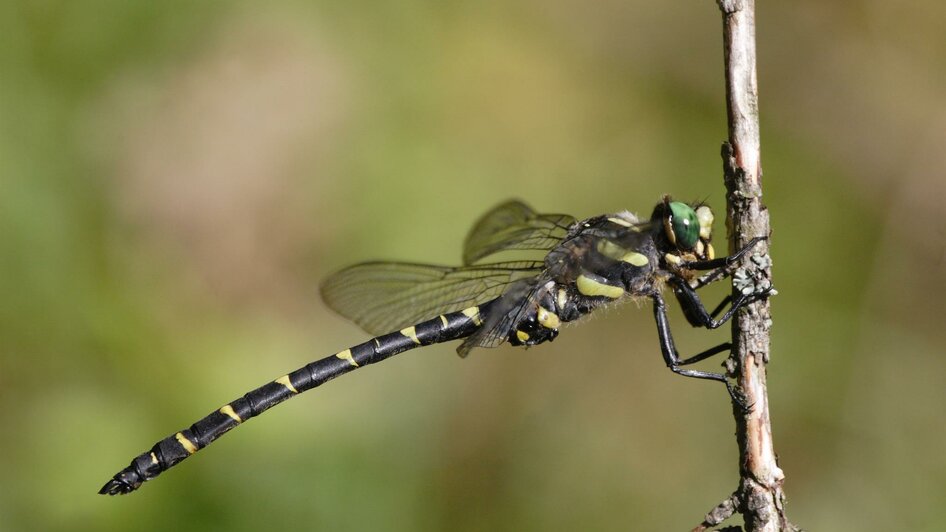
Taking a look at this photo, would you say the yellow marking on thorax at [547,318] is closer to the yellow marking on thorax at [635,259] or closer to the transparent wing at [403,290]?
the transparent wing at [403,290]

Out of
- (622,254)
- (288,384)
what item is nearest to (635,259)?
(622,254)

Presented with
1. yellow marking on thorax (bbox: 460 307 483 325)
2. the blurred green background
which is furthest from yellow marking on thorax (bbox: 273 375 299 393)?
yellow marking on thorax (bbox: 460 307 483 325)

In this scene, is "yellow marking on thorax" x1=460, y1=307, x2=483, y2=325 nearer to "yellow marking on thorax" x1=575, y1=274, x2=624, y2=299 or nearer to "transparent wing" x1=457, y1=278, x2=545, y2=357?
"transparent wing" x1=457, y1=278, x2=545, y2=357

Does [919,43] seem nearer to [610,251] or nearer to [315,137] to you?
[610,251]

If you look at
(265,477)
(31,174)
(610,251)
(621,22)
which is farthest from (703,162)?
(31,174)

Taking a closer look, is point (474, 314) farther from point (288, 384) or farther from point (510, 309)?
point (288, 384)

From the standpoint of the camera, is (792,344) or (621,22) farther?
(621,22)

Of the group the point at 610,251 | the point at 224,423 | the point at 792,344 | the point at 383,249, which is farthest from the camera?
the point at 383,249
